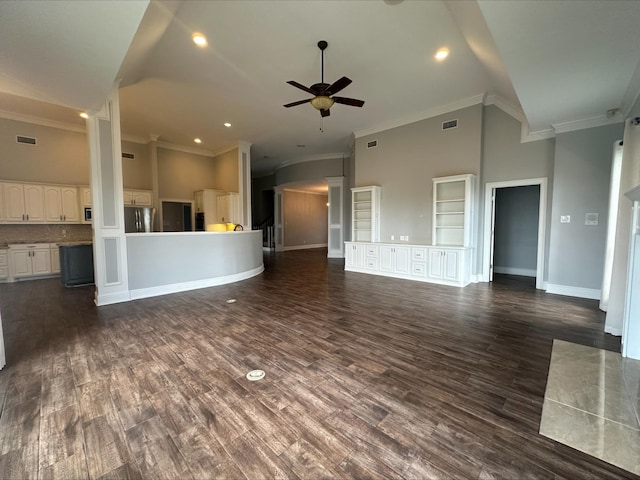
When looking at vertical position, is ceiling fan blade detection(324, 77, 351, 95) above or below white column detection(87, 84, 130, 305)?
above

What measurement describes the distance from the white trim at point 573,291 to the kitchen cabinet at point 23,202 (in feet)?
36.7

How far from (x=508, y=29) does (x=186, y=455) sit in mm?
4251

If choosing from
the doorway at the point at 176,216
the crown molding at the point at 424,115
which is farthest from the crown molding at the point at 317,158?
the doorway at the point at 176,216

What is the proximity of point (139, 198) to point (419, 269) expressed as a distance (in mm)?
8031

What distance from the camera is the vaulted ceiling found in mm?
2340

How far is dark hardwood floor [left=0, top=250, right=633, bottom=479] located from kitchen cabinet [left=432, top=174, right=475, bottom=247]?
2139mm

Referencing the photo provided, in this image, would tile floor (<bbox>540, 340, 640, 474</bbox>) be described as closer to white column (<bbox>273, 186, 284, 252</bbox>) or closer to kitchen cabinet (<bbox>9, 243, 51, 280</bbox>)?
kitchen cabinet (<bbox>9, 243, 51, 280</bbox>)

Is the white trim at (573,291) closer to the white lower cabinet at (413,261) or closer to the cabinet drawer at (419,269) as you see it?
the white lower cabinet at (413,261)

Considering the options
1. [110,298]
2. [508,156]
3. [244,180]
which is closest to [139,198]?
[244,180]

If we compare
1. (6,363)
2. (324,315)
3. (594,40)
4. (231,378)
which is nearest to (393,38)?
(594,40)

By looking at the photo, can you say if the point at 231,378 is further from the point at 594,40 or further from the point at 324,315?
the point at 594,40

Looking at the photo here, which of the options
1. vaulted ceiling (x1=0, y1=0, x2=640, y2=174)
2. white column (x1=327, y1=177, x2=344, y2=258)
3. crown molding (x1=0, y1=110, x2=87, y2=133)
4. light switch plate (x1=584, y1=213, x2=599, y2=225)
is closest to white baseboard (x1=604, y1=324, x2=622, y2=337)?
light switch plate (x1=584, y1=213, x2=599, y2=225)

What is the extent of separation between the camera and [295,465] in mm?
1461

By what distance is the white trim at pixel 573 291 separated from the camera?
4.66 metres
